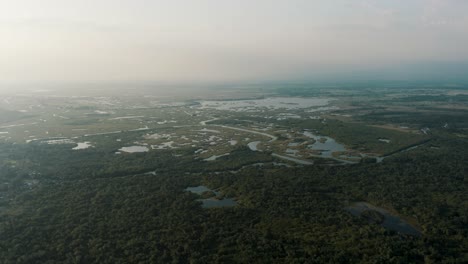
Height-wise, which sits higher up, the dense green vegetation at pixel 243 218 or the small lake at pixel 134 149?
the small lake at pixel 134 149

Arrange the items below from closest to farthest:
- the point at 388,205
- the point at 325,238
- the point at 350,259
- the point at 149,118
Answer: the point at 350,259 → the point at 325,238 → the point at 388,205 → the point at 149,118

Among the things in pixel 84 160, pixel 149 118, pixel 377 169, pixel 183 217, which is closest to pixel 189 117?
pixel 149 118

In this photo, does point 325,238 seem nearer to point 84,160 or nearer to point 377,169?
point 377,169

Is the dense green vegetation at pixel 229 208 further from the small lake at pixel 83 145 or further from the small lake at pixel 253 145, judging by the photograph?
the small lake at pixel 83 145

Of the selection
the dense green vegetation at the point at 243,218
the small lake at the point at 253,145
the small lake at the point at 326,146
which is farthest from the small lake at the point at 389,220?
the small lake at the point at 253,145

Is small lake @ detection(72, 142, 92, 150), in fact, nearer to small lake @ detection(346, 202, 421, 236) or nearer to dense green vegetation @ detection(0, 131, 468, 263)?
dense green vegetation @ detection(0, 131, 468, 263)
